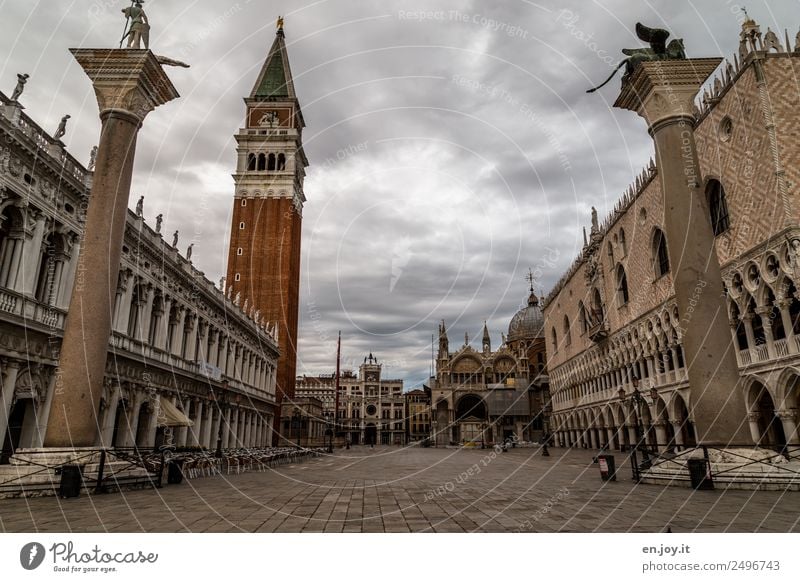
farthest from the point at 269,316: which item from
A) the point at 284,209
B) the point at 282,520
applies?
the point at 282,520

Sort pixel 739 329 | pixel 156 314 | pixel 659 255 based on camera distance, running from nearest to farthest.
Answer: pixel 739 329 → pixel 156 314 → pixel 659 255

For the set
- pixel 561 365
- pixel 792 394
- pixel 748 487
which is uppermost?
pixel 561 365

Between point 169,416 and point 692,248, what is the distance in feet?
72.6

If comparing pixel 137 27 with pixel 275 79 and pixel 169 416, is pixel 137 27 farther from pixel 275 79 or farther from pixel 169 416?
pixel 275 79

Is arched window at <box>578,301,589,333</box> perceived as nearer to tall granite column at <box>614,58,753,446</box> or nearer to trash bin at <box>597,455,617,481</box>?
trash bin at <box>597,455,617,481</box>

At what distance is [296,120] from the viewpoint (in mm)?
64438

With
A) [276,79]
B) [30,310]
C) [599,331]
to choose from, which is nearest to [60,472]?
[30,310]

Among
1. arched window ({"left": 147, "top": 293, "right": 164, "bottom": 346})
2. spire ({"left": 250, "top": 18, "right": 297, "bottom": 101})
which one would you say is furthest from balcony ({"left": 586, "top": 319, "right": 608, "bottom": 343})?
spire ({"left": 250, "top": 18, "right": 297, "bottom": 101})

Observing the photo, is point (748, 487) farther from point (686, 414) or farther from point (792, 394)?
point (686, 414)

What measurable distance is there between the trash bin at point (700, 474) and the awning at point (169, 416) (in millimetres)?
19743

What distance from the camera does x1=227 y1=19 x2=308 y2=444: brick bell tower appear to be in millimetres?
55812

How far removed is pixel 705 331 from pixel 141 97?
48.4 ft

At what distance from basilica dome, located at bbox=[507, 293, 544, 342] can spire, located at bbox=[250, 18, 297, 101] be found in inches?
2140

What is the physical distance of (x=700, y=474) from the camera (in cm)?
→ 1002
